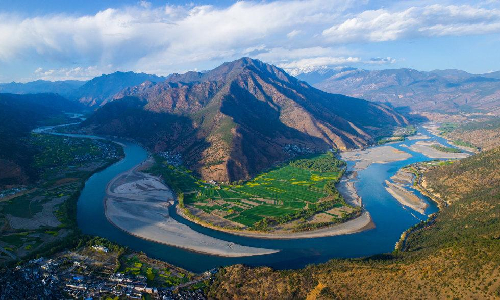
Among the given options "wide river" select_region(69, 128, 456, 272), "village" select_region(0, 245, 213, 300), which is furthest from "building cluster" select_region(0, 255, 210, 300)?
"wide river" select_region(69, 128, 456, 272)

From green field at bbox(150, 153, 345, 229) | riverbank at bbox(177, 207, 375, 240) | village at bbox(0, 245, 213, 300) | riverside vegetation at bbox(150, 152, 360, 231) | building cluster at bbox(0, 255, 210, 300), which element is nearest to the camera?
building cluster at bbox(0, 255, 210, 300)

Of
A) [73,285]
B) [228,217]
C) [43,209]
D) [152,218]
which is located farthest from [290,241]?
[43,209]

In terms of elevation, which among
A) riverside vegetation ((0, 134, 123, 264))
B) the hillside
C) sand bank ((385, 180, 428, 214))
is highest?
riverside vegetation ((0, 134, 123, 264))

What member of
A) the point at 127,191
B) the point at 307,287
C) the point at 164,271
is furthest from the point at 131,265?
the point at 127,191

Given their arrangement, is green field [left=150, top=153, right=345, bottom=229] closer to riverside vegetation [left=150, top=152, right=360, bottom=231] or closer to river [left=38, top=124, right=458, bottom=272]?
riverside vegetation [left=150, top=152, right=360, bottom=231]

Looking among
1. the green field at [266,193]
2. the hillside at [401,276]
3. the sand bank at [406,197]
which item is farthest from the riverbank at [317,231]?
the sand bank at [406,197]

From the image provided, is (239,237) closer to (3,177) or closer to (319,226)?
(319,226)

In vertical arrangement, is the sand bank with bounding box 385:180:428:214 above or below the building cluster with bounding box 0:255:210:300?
below

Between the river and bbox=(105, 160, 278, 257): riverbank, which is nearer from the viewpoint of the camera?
the river

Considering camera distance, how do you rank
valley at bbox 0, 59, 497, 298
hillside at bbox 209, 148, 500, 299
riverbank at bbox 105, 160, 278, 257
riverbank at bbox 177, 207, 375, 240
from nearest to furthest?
hillside at bbox 209, 148, 500, 299 → valley at bbox 0, 59, 497, 298 → riverbank at bbox 105, 160, 278, 257 → riverbank at bbox 177, 207, 375, 240
